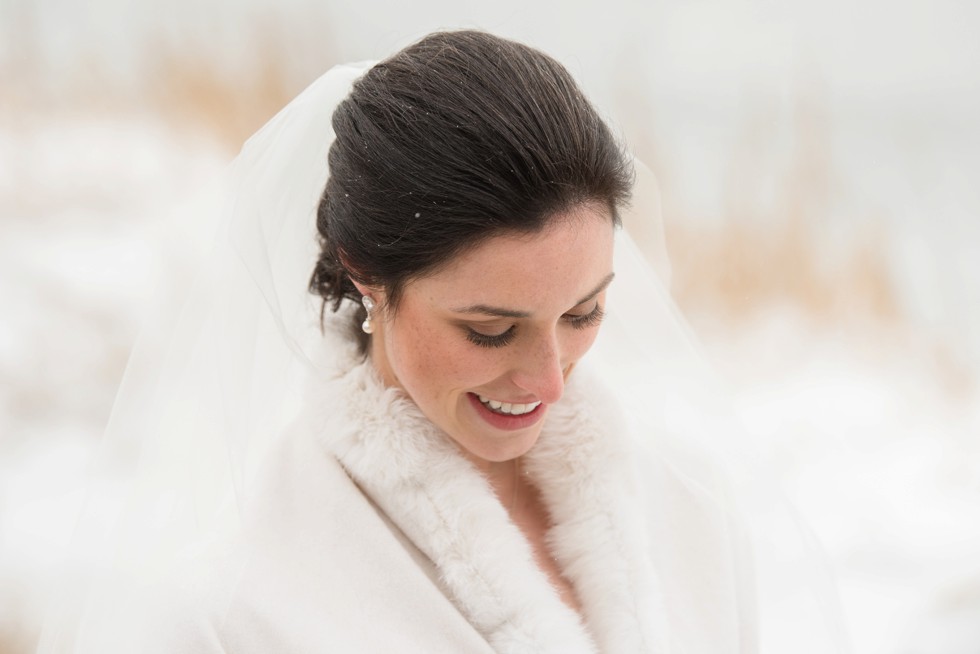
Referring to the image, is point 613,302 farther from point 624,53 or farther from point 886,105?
point 886,105

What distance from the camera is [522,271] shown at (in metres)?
0.85

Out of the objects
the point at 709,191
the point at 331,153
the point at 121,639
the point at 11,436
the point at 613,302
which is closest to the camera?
the point at 121,639

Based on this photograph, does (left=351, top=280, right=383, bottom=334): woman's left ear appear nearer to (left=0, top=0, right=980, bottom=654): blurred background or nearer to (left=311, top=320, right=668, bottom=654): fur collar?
(left=311, top=320, right=668, bottom=654): fur collar

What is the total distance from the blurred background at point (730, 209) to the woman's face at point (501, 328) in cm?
79

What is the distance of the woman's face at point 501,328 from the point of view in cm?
85

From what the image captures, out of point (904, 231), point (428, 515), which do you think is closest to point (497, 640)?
point (428, 515)

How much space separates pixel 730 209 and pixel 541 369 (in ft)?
4.71

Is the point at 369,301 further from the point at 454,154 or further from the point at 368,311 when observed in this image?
the point at 454,154

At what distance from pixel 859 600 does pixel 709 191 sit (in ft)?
2.97

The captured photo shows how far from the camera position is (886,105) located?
2.36 meters

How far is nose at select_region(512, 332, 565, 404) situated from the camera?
34.8 inches

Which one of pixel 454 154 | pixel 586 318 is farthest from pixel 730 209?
pixel 454 154

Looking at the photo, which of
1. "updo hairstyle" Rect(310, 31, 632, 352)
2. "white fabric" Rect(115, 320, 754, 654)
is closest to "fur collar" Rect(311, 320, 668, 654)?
"white fabric" Rect(115, 320, 754, 654)

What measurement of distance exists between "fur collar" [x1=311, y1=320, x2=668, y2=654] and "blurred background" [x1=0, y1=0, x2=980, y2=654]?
73 cm
